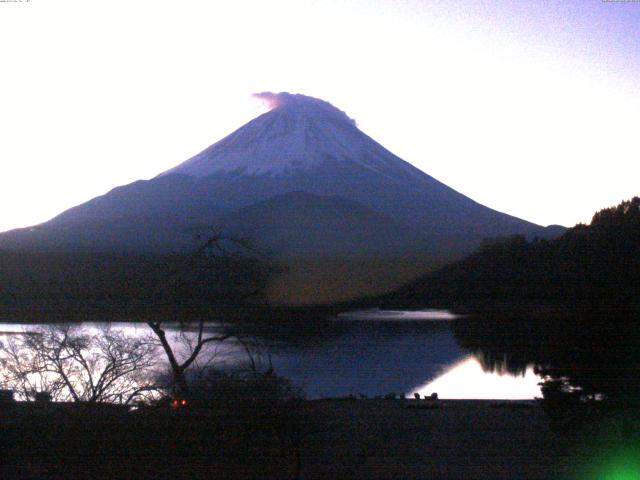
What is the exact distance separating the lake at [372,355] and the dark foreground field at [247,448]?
0.67 meters

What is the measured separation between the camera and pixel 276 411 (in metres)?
4.75

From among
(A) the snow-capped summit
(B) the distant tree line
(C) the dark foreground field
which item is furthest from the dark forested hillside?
(A) the snow-capped summit

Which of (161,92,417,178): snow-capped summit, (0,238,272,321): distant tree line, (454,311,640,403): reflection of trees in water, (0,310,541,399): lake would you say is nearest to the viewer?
(454,311,640,403): reflection of trees in water

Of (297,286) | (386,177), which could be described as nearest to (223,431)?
(297,286)

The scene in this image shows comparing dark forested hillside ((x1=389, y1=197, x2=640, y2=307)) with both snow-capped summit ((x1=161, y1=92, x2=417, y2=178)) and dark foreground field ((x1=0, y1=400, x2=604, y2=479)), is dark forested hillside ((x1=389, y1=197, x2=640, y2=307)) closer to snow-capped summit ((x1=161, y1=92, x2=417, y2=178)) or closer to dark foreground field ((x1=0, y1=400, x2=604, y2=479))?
dark foreground field ((x1=0, y1=400, x2=604, y2=479))

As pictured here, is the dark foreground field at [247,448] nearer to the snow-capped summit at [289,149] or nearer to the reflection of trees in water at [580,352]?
the reflection of trees in water at [580,352]

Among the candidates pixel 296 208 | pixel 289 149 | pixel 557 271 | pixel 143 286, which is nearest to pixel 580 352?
pixel 557 271

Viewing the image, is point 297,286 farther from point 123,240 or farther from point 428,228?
point 428,228

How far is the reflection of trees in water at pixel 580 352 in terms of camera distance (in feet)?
16.2

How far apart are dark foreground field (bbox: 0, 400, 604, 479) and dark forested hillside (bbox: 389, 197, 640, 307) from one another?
3.40 ft

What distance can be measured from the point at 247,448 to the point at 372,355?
2872mm

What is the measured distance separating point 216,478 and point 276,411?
1.96ft

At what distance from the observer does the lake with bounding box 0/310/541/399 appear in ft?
19.2

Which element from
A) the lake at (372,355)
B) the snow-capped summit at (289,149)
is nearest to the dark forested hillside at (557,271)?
the lake at (372,355)
